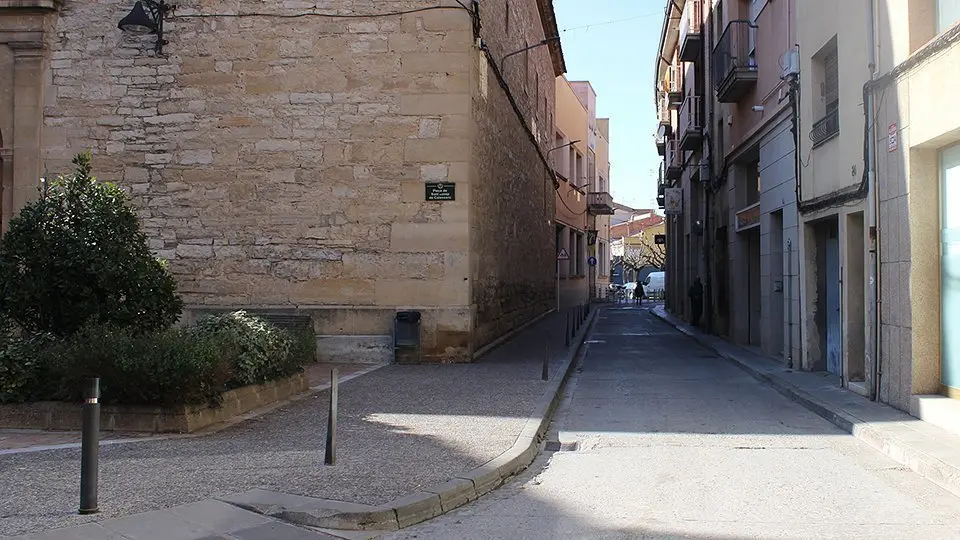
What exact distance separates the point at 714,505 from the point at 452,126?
962cm

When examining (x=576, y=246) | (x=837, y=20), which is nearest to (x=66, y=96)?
Answer: (x=837, y=20)

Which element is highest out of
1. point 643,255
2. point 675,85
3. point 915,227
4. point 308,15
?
point 675,85

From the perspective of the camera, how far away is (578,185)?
154 feet

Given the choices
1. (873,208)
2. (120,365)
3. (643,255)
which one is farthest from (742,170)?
(643,255)

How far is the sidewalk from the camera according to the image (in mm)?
6797

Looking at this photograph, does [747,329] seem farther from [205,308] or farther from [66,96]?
[66,96]

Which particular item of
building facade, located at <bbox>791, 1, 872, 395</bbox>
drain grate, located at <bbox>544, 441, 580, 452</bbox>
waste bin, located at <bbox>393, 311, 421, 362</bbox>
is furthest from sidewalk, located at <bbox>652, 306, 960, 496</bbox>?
waste bin, located at <bbox>393, 311, 421, 362</bbox>

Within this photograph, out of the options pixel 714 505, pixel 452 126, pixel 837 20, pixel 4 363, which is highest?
pixel 837 20

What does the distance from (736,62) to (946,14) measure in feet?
27.3

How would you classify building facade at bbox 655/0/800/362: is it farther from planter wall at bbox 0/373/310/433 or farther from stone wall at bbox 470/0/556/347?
planter wall at bbox 0/373/310/433

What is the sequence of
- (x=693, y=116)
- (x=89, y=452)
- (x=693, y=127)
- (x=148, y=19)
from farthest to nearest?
(x=693, y=116), (x=693, y=127), (x=148, y=19), (x=89, y=452)

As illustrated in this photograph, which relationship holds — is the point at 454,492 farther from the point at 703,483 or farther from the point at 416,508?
the point at 703,483

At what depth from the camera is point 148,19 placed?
14141mm

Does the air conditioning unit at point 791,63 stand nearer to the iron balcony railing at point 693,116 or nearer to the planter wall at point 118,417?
the planter wall at point 118,417
